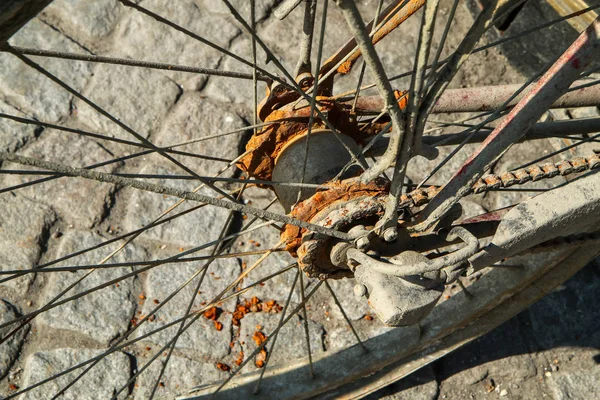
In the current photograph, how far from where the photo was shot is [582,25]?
102 inches

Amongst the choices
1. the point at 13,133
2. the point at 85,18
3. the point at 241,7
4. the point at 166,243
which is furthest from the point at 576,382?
the point at 85,18

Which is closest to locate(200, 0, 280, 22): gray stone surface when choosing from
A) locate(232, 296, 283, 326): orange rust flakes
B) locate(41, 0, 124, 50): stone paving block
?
locate(41, 0, 124, 50): stone paving block

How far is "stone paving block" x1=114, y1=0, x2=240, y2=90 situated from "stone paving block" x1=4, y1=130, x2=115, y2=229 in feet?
1.49

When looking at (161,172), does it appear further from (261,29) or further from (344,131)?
(344,131)

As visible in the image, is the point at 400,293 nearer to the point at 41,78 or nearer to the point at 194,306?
the point at 194,306

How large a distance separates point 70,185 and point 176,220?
41cm

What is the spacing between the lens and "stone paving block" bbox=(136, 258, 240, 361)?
7.98ft

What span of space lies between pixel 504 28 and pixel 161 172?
57.8 inches

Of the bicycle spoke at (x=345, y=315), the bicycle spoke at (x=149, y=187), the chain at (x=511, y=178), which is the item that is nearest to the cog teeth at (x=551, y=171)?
the chain at (x=511, y=178)

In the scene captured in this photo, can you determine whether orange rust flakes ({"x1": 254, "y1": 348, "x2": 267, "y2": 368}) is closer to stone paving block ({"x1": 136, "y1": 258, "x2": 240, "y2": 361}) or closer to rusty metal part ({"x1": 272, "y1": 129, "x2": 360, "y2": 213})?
stone paving block ({"x1": 136, "y1": 258, "x2": 240, "y2": 361})

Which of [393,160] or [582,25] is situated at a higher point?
[582,25]

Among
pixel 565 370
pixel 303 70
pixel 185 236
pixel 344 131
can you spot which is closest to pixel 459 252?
pixel 344 131

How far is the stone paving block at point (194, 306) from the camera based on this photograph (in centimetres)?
243

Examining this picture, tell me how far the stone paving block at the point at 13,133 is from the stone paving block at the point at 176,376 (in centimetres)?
96
